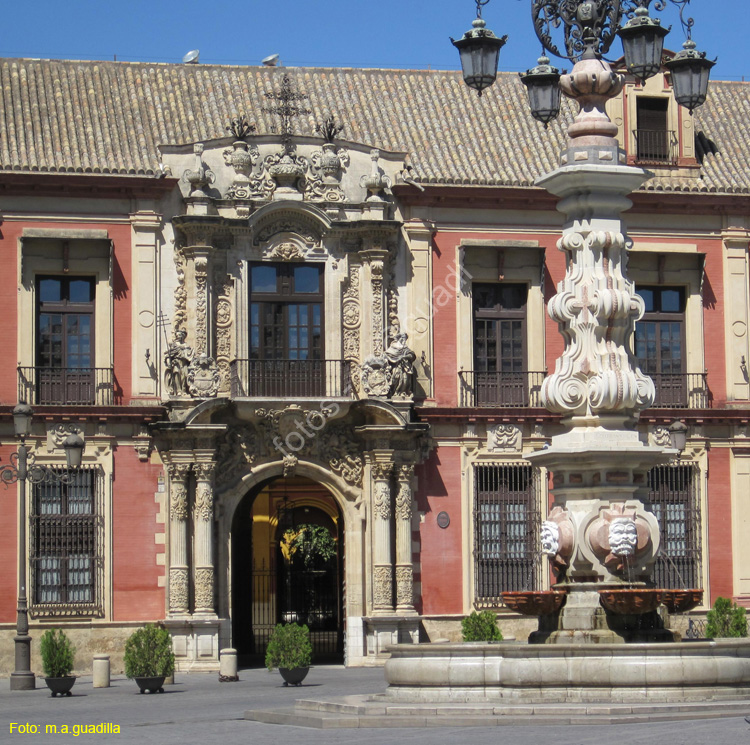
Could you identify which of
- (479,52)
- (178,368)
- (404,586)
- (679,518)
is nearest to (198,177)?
(178,368)

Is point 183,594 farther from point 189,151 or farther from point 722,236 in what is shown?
point 722,236

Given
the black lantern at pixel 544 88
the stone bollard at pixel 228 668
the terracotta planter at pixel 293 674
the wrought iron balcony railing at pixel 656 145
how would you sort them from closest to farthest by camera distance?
the black lantern at pixel 544 88 → the terracotta planter at pixel 293 674 → the stone bollard at pixel 228 668 → the wrought iron balcony railing at pixel 656 145

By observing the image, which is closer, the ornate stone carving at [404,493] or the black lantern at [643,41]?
the black lantern at [643,41]

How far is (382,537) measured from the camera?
111 feet

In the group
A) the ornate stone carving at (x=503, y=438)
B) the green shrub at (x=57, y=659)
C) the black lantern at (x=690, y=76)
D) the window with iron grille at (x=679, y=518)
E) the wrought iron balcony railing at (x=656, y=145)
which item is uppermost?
the wrought iron balcony railing at (x=656, y=145)

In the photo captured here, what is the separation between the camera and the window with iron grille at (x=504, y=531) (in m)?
34.8

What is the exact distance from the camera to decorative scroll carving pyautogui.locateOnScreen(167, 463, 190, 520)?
33188 millimetres

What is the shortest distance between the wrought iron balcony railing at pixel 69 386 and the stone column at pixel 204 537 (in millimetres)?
2348

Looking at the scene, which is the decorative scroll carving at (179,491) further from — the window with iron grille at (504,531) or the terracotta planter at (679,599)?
the terracotta planter at (679,599)

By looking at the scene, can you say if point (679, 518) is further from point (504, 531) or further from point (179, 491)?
point (179, 491)

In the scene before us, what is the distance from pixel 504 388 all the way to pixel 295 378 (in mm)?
4296

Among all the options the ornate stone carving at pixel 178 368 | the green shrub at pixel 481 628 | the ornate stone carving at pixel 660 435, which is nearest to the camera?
the green shrub at pixel 481 628

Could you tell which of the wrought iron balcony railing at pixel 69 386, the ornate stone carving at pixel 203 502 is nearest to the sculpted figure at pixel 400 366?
the ornate stone carving at pixel 203 502

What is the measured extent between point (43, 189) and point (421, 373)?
8.19 meters
